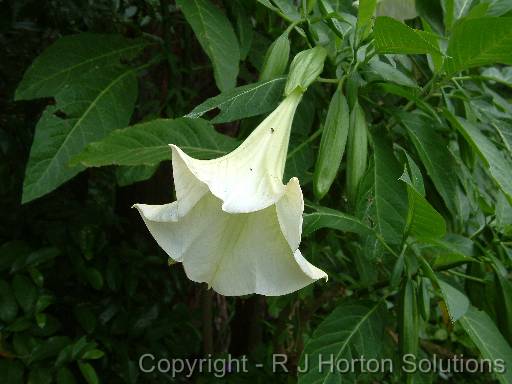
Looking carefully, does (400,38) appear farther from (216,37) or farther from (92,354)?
(92,354)

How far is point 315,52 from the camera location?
816mm

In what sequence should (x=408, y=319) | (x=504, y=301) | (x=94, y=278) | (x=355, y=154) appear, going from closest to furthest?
(x=355, y=154)
(x=408, y=319)
(x=504, y=301)
(x=94, y=278)

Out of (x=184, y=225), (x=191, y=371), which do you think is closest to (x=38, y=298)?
(x=191, y=371)

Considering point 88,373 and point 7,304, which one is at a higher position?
point 7,304

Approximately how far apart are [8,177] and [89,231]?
9.7 inches

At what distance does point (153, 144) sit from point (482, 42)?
1.57 ft

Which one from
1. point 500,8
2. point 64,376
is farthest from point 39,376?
point 500,8

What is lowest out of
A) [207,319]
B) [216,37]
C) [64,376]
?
[207,319]

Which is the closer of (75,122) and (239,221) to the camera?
(239,221)

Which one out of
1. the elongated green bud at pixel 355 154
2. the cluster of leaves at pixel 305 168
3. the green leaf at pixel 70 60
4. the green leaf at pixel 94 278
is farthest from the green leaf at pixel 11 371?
the elongated green bud at pixel 355 154

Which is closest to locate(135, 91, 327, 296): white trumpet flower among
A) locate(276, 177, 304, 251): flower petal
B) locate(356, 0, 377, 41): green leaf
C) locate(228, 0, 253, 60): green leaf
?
locate(276, 177, 304, 251): flower petal

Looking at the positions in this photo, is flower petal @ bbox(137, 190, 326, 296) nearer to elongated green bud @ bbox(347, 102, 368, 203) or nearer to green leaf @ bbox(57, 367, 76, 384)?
elongated green bud @ bbox(347, 102, 368, 203)

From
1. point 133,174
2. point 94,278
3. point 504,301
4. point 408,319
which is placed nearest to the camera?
point 408,319

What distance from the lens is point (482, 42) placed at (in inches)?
30.3
